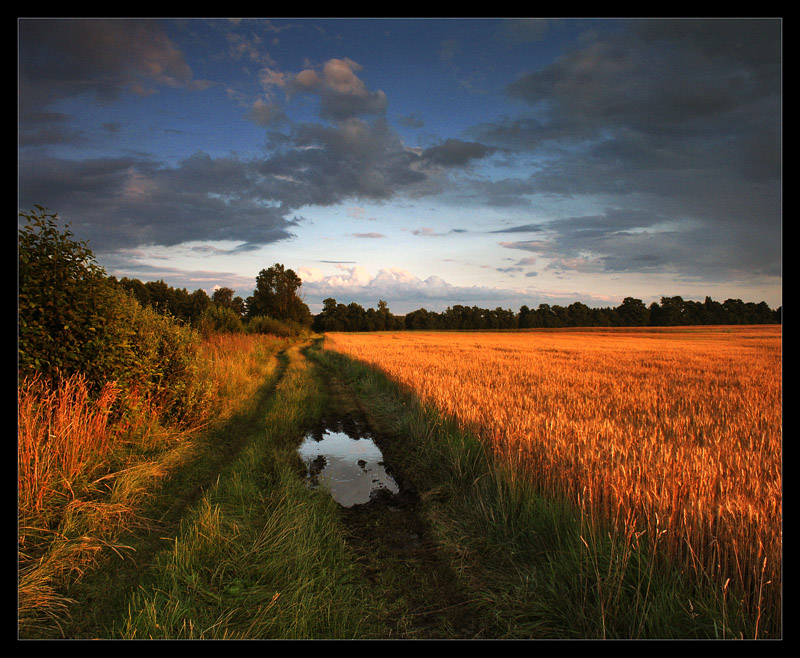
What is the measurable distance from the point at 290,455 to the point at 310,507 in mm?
2580

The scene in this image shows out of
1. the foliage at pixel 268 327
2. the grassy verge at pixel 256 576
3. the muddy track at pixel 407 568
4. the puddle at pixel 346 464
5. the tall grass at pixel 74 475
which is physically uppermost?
the foliage at pixel 268 327

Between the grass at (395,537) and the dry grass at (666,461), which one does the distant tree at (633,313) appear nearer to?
the dry grass at (666,461)

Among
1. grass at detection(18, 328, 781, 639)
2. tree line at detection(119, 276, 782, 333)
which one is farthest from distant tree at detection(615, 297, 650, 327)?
grass at detection(18, 328, 781, 639)

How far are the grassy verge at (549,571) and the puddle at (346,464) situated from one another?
1015mm

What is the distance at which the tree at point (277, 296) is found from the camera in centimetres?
6481

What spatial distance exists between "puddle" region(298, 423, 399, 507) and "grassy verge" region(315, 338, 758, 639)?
3.33 feet

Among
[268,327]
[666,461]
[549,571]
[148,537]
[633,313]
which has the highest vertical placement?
[633,313]

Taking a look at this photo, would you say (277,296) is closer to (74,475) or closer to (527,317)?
(74,475)

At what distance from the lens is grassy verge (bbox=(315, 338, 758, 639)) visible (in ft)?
8.78

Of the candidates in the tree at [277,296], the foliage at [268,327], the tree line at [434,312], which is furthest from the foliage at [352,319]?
the foliage at [268,327]

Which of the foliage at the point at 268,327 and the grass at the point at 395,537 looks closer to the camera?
the grass at the point at 395,537

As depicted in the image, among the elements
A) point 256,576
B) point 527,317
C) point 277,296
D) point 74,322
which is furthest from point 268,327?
point 527,317

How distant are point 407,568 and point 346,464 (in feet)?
11.9

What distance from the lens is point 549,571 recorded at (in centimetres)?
340
